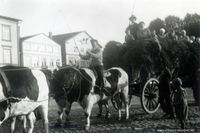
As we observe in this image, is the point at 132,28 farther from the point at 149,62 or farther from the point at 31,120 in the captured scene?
the point at 31,120

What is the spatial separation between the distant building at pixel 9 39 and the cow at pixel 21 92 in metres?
27.8

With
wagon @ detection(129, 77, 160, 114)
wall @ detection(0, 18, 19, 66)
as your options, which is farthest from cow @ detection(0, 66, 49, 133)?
wall @ detection(0, 18, 19, 66)

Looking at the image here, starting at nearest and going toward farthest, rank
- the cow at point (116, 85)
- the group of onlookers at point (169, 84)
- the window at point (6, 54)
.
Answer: the group of onlookers at point (169, 84) → the cow at point (116, 85) → the window at point (6, 54)

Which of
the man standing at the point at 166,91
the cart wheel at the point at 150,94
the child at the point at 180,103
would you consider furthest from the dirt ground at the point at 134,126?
the cart wheel at the point at 150,94

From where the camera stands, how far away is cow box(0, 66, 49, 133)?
6344mm

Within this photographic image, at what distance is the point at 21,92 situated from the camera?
6.72 meters

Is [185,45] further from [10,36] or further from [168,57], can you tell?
[10,36]

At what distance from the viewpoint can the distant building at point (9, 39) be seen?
114ft

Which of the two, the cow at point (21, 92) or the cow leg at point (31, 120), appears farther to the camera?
the cow leg at point (31, 120)

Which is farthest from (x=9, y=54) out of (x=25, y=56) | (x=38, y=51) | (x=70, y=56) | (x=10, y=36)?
(x=70, y=56)

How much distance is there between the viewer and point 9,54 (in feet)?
116

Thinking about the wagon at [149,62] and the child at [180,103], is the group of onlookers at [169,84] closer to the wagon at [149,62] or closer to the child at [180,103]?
the child at [180,103]

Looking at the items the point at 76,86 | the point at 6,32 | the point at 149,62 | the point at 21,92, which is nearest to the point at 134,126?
the point at 76,86

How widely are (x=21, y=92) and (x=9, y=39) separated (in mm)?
30973
